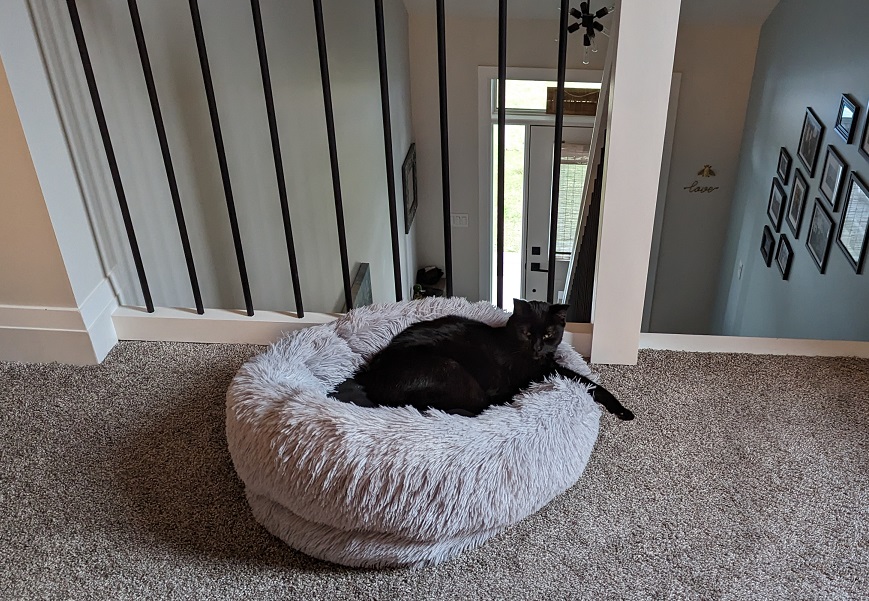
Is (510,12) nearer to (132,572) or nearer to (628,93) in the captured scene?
(628,93)

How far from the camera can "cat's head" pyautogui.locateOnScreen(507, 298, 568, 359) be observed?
1441 millimetres

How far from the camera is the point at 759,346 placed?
1.69 meters

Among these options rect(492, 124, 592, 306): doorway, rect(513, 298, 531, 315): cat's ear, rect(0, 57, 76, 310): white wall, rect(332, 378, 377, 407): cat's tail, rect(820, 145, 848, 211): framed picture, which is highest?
rect(0, 57, 76, 310): white wall

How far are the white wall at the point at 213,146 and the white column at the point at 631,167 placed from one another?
1.11 meters

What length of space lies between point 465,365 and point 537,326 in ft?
0.57

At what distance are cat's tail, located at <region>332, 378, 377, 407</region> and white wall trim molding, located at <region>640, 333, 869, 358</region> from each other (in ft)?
2.36

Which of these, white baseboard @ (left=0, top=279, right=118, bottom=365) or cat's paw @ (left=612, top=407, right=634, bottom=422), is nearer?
cat's paw @ (left=612, top=407, right=634, bottom=422)

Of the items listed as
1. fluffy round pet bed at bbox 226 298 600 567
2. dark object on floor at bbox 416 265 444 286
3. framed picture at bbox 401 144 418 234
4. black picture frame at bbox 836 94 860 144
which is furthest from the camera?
dark object on floor at bbox 416 265 444 286

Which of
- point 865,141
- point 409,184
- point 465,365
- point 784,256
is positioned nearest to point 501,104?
point 465,365

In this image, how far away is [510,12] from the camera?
4.91 m

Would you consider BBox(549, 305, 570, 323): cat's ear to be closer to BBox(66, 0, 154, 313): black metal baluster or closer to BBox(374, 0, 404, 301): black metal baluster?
BBox(374, 0, 404, 301): black metal baluster

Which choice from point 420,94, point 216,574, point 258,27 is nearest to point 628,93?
point 258,27

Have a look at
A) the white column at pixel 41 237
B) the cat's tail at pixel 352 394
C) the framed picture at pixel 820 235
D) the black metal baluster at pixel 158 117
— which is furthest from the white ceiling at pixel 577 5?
the cat's tail at pixel 352 394

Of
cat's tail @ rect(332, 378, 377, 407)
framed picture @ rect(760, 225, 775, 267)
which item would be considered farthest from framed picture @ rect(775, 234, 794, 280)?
cat's tail @ rect(332, 378, 377, 407)
